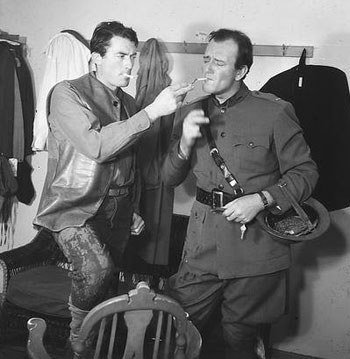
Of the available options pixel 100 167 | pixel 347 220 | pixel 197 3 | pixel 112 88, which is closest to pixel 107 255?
pixel 100 167

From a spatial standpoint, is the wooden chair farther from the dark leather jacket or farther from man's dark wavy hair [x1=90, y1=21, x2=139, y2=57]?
man's dark wavy hair [x1=90, y1=21, x2=139, y2=57]

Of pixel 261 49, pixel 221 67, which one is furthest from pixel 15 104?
pixel 221 67

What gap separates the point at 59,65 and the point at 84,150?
127 cm

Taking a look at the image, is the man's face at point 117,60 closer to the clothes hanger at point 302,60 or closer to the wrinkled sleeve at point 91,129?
the wrinkled sleeve at point 91,129

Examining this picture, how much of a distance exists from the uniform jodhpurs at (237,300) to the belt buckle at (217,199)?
27 centimetres

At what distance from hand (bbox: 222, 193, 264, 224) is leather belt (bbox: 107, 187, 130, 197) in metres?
0.48

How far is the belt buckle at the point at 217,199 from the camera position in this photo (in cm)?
201

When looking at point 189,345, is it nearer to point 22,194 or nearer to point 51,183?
point 51,183

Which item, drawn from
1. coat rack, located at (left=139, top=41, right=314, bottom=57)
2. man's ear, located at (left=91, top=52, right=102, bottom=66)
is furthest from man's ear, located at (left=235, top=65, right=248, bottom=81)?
coat rack, located at (left=139, top=41, right=314, bottom=57)

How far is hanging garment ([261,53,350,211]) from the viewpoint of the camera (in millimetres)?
2590

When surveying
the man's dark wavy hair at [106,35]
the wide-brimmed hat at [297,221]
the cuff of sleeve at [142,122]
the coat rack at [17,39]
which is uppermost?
the man's dark wavy hair at [106,35]

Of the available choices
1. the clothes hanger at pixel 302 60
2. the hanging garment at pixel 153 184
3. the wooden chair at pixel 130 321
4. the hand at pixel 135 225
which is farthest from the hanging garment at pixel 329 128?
the wooden chair at pixel 130 321

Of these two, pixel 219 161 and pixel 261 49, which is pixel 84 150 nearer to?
pixel 219 161

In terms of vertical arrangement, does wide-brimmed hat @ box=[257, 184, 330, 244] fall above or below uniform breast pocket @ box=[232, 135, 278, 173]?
below
